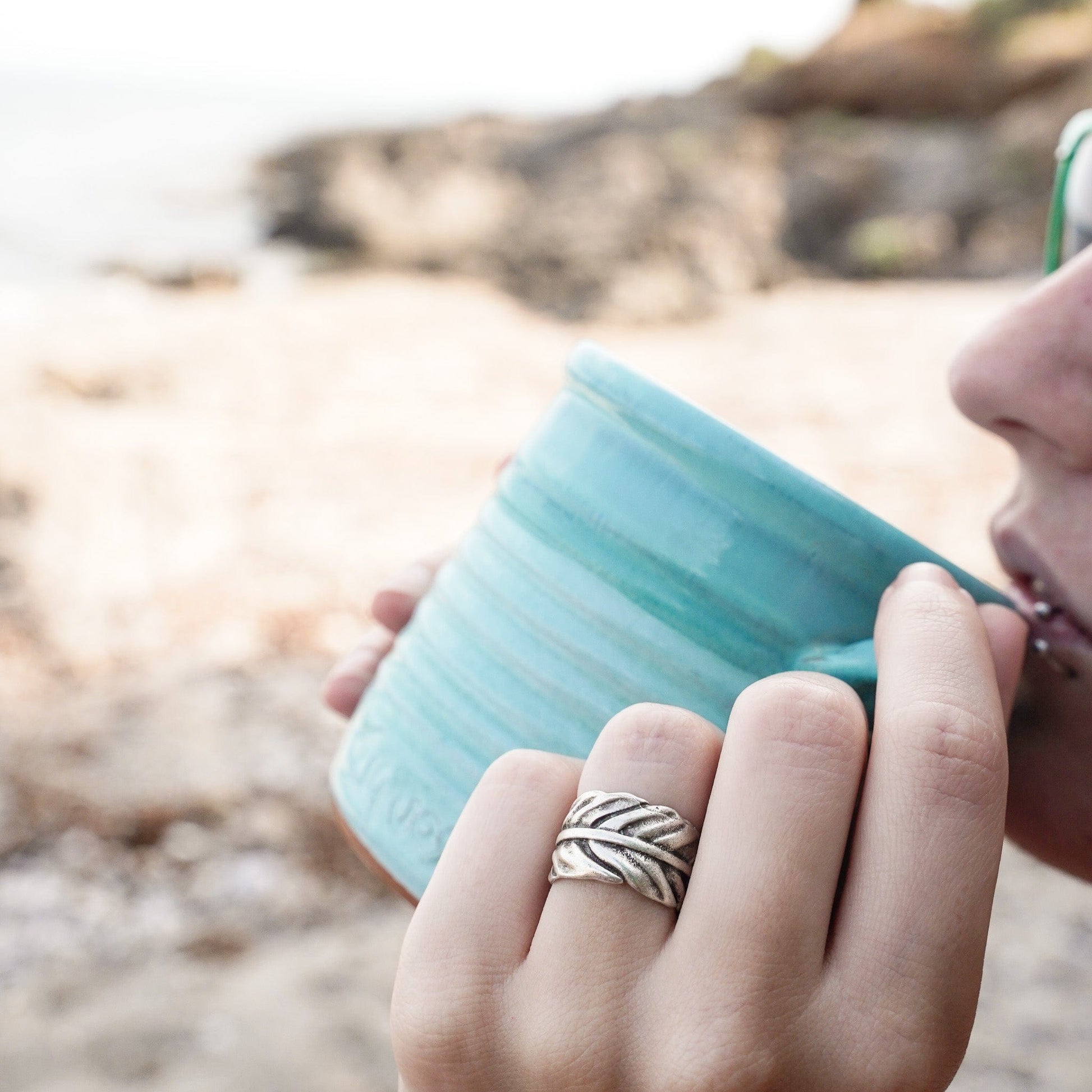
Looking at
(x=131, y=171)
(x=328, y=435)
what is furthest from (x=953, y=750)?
(x=131, y=171)

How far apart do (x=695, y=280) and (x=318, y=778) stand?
7.36 meters

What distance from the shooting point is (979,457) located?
580 cm

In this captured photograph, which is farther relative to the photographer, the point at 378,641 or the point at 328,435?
the point at 328,435

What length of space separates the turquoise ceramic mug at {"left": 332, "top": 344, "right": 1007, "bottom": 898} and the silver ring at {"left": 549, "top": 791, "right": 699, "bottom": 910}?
0.17m

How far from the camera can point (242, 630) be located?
138 inches

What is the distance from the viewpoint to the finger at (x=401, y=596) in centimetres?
148

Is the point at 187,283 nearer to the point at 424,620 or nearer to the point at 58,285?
the point at 58,285

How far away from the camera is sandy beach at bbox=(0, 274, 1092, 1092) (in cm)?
209

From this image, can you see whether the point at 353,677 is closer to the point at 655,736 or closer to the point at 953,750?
the point at 655,736

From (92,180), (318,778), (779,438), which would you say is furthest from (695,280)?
(92,180)

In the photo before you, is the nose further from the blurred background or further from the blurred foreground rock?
the blurred foreground rock

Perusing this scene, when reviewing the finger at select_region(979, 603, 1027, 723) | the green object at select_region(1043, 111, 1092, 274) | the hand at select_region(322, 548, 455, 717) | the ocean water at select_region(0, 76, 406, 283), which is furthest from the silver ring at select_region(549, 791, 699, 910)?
the ocean water at select_region(0, 76, 406, 283)

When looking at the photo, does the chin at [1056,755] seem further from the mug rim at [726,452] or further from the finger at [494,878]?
the finger at [494,878]

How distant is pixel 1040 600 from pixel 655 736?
66cm
